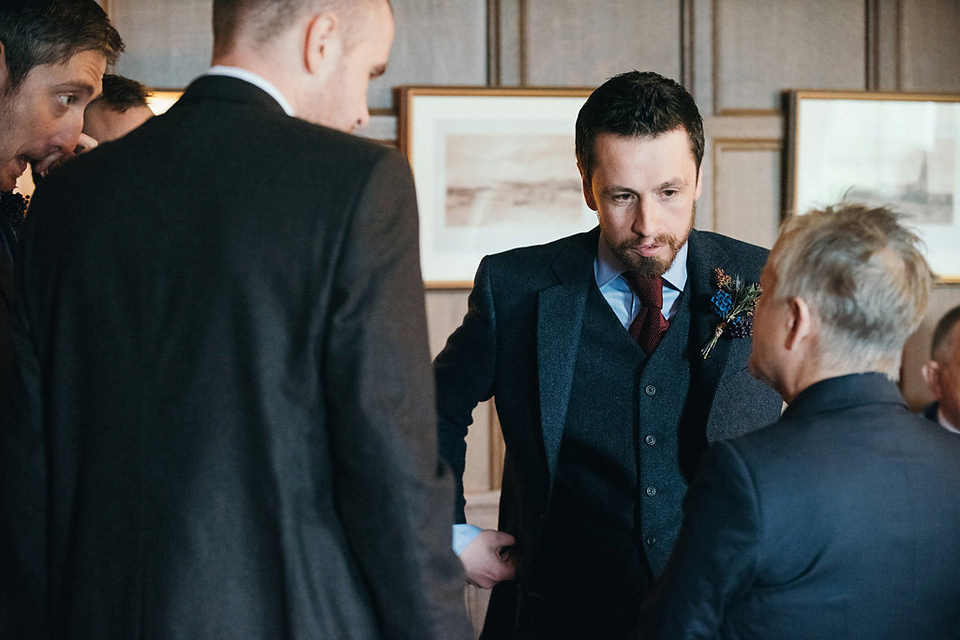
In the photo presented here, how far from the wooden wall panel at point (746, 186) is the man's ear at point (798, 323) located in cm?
302

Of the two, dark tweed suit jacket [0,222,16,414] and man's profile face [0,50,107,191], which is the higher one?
man's profile face [0,50,107,191]

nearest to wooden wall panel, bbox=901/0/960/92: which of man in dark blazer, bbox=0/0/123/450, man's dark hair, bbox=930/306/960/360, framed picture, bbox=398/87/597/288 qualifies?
framed picture, bbox=398/87/597/288

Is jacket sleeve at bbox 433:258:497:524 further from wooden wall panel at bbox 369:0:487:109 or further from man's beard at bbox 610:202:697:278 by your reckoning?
wooden wall panel at bbox 369:0:487:109

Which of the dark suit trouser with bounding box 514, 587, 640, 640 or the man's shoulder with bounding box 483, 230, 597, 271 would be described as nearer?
the dark suit trouser with bounding box 514, 587, 640, 640

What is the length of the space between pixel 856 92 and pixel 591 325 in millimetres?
2871

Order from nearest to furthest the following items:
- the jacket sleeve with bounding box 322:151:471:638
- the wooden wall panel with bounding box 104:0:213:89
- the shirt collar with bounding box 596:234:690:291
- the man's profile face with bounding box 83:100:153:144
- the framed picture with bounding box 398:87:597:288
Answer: the jacket sleeve with bounding box 322:151:471:638 → the shirt collar with bounding box 596:234:690:291 → the man's profile face with bounding box 83:100:153:144 → the wooden wall panel with bounding box 104:0:213:89 → the framed picture with bounding box 398:87:597:288

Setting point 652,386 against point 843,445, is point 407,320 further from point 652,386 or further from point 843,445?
point 652,386

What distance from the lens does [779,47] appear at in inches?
173

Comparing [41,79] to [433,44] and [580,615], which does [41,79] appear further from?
[433,44]

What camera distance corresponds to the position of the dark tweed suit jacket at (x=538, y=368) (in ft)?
6.61

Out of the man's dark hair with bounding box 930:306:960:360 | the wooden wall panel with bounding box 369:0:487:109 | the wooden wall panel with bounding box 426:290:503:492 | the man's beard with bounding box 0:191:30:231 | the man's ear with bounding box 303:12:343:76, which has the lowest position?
the wooden wall panel with bounding box 426:290:503:492

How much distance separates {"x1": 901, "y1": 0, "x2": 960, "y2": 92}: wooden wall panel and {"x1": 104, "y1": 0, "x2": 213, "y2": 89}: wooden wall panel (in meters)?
3.12

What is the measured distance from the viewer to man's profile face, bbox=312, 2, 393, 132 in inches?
54.7

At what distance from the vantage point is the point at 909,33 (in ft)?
14.7
